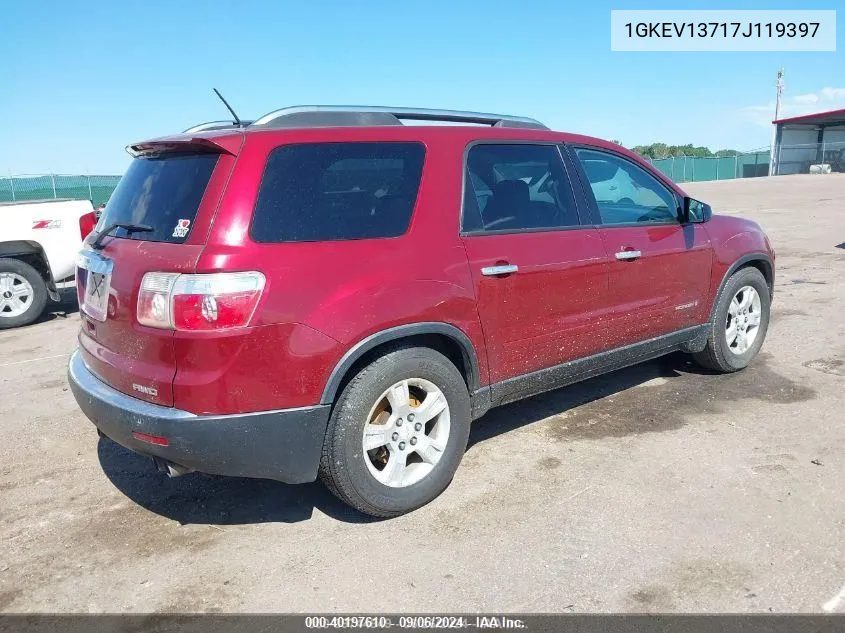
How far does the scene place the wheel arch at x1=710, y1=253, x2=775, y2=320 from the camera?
16.8 feet

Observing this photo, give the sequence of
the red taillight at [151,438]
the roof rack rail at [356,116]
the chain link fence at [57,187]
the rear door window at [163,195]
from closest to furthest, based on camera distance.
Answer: the red taillight at [151,438] < the rear door window at [163,195] < the roof rack rail at [356,116] < the chain link fence at [57,187]

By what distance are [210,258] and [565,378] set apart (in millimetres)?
2237

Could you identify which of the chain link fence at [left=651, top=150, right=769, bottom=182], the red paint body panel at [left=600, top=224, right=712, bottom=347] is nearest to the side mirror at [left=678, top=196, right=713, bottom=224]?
the red paint body panel at [left=600, top=224, right=712, bottom=347]

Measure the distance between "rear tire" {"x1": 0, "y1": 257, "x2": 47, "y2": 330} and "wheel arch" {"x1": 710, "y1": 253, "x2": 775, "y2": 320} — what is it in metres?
7.43

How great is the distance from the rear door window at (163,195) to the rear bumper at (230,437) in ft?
2.51

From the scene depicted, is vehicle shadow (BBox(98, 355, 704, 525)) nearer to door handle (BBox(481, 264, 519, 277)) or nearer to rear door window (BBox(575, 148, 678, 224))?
door handle (BBox(481, 264, 519, 277))

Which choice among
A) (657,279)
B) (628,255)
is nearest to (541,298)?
(628,255)

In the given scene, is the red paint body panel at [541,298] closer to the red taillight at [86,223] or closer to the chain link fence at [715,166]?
the red taillight at [86,223]

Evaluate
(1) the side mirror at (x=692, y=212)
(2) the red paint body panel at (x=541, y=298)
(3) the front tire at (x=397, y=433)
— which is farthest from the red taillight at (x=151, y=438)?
(1) the side mirror at (x=692, y=212)

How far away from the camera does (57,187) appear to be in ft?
78.7

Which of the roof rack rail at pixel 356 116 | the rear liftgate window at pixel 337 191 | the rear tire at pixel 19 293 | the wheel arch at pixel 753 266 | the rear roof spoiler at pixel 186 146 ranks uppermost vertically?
the roof rack rail at pixel 356 116

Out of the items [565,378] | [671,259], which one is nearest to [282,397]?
[565,378]

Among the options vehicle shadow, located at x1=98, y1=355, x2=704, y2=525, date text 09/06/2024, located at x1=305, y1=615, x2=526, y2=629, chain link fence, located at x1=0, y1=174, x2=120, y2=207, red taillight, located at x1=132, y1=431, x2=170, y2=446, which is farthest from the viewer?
chain link fence, located at x1=0, y1=174, x2=120, y2=207

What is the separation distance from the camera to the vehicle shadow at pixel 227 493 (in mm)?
3566
